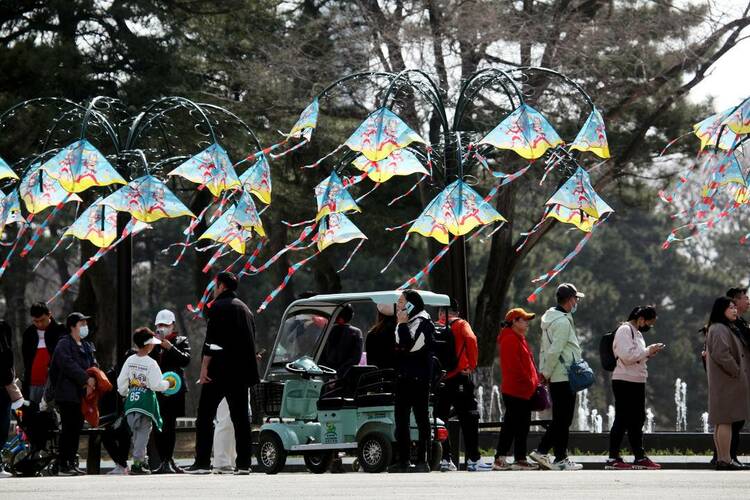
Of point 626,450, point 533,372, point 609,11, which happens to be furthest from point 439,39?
point 533,372

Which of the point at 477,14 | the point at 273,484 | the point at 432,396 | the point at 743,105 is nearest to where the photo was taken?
the point at 273,484

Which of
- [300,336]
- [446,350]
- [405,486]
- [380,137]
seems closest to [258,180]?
[380,137]

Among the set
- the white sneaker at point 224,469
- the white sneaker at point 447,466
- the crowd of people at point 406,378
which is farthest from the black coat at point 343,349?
the white sneaker at point 224,469

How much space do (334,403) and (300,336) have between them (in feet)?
5.55

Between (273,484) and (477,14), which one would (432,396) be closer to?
(273,484)

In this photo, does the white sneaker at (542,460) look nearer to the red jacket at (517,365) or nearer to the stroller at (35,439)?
the red jacket at (517,365)

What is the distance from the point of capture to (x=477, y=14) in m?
26.0

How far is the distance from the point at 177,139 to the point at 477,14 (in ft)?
19.7

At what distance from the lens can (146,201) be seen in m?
16.7

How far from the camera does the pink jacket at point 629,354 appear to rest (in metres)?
13.8

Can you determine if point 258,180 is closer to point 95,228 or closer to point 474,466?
point 95,228

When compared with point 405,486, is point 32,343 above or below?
above

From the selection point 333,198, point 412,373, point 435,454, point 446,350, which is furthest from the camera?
point 333,198

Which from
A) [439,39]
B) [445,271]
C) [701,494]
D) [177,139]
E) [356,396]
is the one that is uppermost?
[439,39]
